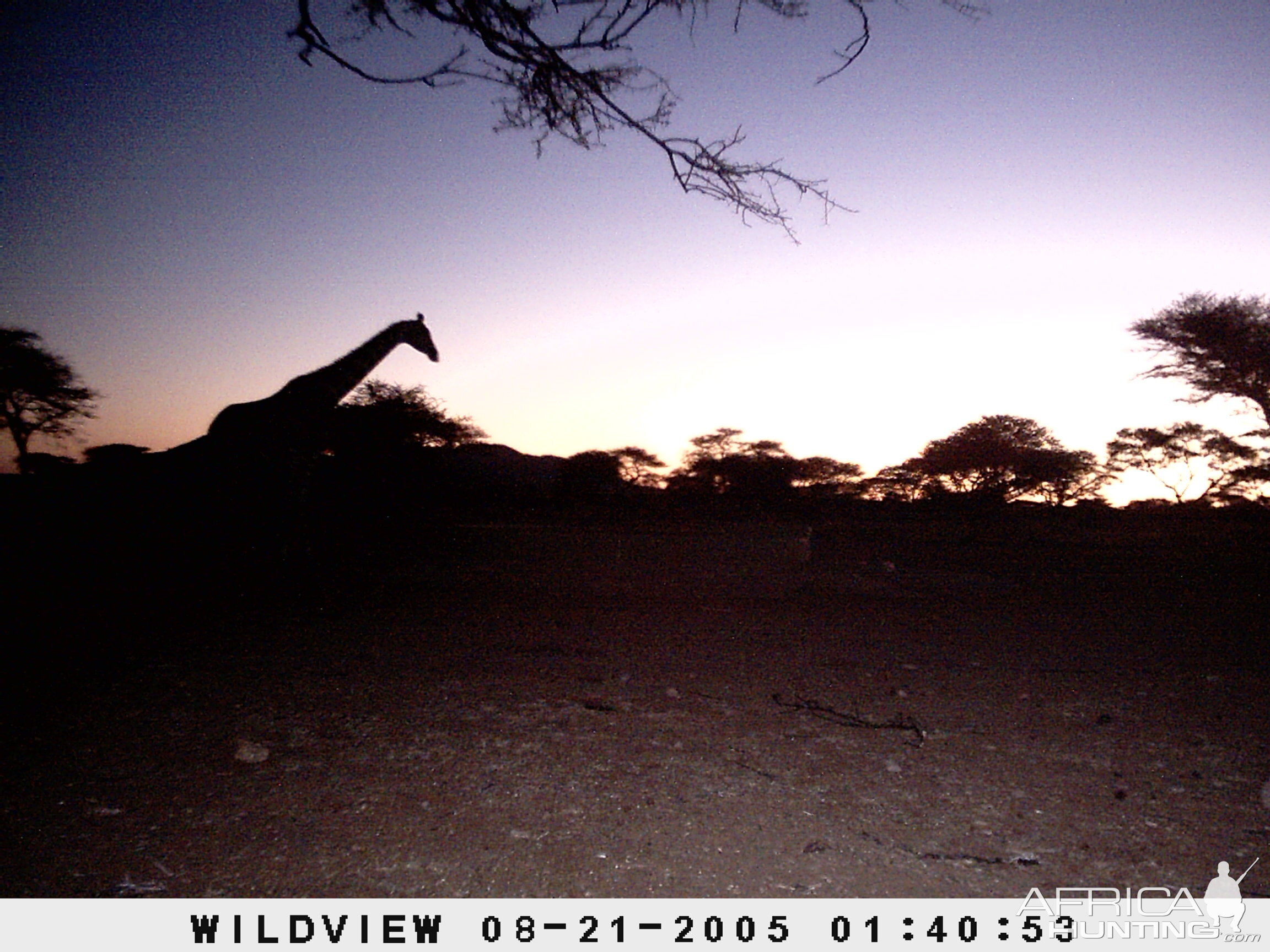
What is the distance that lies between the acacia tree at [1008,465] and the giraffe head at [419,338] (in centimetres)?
1634

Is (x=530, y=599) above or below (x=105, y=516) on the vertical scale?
below

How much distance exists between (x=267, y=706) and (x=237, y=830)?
135 cm

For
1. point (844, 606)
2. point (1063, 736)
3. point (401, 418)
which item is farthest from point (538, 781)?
point (401, 418)

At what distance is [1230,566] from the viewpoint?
37.2 feet

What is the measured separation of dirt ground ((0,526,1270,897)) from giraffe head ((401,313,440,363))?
5.11 meters

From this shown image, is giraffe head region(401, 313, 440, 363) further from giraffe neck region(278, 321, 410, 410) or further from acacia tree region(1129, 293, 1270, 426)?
acacia tree region(1129, 293, 1270, 426)

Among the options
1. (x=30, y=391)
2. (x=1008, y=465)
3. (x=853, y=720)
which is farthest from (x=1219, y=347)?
(x=30, y=391)

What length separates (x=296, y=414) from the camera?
8344 mm

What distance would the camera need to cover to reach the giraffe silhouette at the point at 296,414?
7.91m

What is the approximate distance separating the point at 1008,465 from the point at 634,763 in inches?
784

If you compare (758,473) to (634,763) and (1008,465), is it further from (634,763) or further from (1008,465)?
(634,763)

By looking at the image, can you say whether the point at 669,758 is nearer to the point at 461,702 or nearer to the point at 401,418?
the point at 461,702

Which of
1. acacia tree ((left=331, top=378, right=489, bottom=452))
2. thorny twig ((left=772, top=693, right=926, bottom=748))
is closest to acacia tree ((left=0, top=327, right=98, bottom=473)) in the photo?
acacia tree ((left=331, top=378, right=489, bottom=452))
